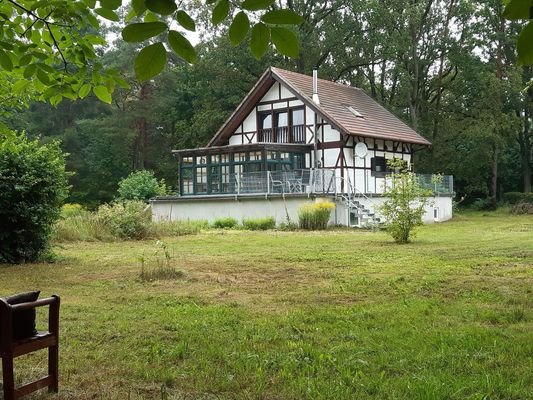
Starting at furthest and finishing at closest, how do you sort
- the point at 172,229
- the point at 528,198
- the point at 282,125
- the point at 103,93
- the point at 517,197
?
the point at 517,197, the point at 528,198, the point at 282,125, the point at 172,229, the point at 103,93

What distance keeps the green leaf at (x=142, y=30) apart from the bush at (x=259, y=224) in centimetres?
2016

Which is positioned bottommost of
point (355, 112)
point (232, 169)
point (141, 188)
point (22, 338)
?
point (22, 338)

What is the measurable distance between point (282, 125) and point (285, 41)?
26.8 meters

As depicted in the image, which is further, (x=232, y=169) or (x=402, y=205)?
(x=232, y=169)

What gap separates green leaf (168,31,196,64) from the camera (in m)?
1.69

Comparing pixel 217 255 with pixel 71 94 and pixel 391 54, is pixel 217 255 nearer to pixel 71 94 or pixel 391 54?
pixel 71 94

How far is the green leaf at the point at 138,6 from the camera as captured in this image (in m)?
1.72

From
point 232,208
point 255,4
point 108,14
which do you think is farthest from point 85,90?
point 232,208

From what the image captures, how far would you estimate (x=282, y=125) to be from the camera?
28391mm

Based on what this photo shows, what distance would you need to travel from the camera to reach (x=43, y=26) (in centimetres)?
371

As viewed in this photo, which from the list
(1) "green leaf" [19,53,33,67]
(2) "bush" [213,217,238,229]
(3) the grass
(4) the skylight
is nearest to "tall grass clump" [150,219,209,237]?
(2) "bush" [213,217,238,229]

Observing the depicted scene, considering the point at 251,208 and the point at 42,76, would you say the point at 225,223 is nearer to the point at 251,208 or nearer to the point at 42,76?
the point at 251,208

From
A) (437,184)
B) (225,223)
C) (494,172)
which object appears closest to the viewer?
(225,223)

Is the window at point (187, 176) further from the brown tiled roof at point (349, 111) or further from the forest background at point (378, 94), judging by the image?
the brown tiled roof at point (349, 111)
